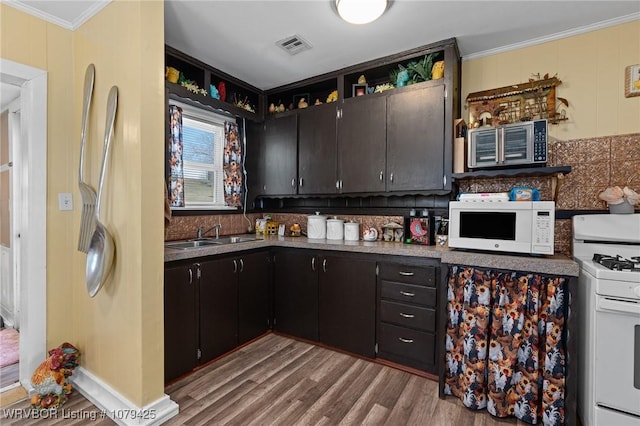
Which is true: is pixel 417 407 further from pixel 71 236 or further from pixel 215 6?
pixel 215 6

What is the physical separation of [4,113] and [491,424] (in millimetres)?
5344

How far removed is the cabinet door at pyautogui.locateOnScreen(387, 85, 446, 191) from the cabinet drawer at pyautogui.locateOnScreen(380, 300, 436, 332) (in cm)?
98

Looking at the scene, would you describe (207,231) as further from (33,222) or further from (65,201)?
(33,222)

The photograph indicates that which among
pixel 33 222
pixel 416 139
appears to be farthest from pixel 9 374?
pixel 416 139

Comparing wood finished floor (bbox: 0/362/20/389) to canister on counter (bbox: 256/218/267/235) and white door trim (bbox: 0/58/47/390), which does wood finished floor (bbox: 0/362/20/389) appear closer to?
white door trim (bbox: 0/58/47/390)

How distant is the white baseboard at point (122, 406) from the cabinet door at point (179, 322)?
299mm

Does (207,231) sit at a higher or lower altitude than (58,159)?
lower

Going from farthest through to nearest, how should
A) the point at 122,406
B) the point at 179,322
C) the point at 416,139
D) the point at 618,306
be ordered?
1. the point at 416,139
2. the point at 179,322
3. the point at 122,406
4. the point at 618,306

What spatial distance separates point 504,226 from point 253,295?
2102mm

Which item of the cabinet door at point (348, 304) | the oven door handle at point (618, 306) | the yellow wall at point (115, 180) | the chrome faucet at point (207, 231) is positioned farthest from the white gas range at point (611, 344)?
the chrome faucet at point (207, 231)

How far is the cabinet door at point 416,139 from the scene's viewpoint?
241cm

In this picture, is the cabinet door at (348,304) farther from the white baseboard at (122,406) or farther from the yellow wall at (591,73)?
the yellow wall at (591,73)

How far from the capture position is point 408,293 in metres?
2.27

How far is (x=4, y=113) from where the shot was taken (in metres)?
3.29
